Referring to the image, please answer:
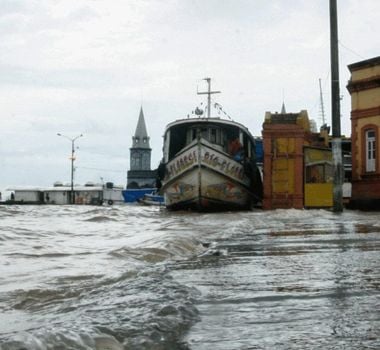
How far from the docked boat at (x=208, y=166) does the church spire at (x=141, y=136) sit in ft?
283

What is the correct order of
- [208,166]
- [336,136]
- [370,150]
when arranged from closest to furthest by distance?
[336,136], [208,166], [370,150]

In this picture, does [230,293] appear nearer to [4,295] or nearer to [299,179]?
[4,295]

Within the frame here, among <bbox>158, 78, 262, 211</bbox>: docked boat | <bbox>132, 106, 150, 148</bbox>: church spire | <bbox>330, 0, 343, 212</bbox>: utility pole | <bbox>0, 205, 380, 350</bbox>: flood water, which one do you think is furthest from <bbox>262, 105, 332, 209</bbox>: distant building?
<bbox>132, 106, 150, 148</bbox>: church spire

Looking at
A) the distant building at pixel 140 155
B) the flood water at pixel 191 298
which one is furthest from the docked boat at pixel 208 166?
the distant building at pixel 140 155

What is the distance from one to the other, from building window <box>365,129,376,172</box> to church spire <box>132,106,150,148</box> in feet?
287

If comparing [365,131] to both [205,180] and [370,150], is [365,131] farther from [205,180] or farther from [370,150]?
[205,180]

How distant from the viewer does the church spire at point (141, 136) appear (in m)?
111

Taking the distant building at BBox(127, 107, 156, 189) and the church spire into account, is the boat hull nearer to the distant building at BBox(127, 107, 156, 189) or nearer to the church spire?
the distant building at BBox(127, 107, 156, 189)

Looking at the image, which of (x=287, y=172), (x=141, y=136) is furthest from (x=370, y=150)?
(x=141, y=136)

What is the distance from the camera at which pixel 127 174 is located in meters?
105

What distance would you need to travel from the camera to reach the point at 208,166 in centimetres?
2178

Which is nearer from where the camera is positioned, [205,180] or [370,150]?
[205,180]

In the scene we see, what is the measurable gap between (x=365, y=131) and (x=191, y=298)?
22.3m

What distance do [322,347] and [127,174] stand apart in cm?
10375
